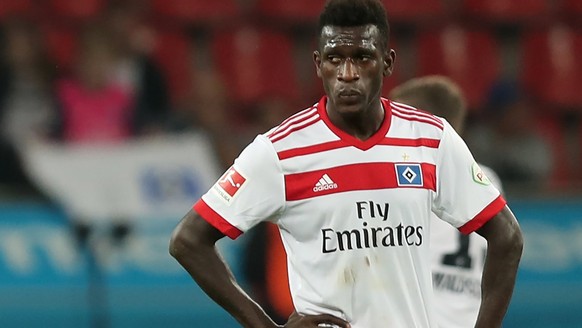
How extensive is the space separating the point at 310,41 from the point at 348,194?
630cm

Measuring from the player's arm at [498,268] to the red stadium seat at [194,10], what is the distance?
6.04 metres

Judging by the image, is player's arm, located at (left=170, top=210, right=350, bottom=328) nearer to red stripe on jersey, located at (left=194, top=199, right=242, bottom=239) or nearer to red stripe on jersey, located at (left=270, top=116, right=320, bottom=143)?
red stripe on jersey, located at (left=194, top=199, right=242, bottom=239)

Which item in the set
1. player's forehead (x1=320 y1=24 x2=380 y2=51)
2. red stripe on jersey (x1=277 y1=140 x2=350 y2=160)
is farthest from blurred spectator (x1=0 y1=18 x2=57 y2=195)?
player's forehead (x1=320 y1=24 x2=380 y2=51)

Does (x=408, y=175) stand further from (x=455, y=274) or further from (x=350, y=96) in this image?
(x=455, y=274)

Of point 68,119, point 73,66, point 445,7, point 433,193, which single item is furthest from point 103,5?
point 433,193

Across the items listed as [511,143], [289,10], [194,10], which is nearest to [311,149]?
[511,143]

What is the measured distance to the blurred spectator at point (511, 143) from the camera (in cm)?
889

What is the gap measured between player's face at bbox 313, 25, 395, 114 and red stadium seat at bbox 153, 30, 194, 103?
5313 millimetres

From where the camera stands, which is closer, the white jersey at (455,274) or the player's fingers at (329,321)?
the player's fingers at (329,321)

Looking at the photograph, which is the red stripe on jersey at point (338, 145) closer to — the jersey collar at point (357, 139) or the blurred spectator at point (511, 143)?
the jersey collar at point (357, 139)

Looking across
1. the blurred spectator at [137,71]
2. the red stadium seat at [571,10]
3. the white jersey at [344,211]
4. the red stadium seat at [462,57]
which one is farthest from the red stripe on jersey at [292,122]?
the red stadium seat at [571,10]

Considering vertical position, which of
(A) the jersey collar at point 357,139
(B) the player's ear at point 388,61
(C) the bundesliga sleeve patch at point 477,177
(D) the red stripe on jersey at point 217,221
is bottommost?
(D) the red stripe on jersey at point 217,221

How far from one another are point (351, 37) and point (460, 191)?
61cm

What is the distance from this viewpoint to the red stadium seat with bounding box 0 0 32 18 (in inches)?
345
